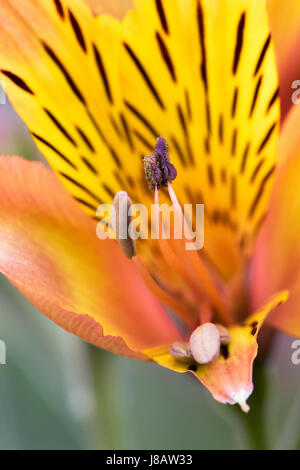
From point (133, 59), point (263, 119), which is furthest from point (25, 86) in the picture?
point (263, 119)

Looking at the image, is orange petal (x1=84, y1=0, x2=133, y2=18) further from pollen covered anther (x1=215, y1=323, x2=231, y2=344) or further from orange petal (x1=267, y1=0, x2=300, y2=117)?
pollen covered anther (x1=215, y1=323, x2=231, y2=344)

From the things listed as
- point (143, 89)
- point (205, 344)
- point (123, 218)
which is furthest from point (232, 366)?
point (143, 89)

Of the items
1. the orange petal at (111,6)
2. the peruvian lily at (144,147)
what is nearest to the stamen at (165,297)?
the peruvian lily at (144,147)

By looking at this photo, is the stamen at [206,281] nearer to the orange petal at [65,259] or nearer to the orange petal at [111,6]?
the orange petal at [65,259]

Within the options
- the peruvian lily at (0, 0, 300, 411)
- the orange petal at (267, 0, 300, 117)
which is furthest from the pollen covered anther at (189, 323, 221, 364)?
the orange petal at (267, 0, 300, 117)

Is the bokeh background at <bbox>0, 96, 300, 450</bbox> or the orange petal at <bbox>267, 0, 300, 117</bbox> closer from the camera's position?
the orange petal at <bbox>267, 0, 300, 117</bbox>

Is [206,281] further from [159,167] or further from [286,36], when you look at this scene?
[286,36]
